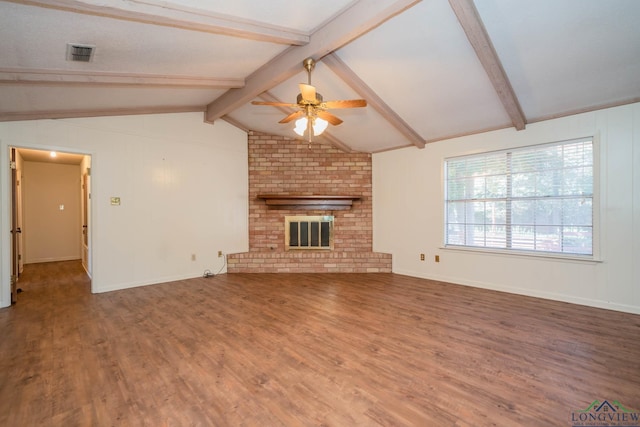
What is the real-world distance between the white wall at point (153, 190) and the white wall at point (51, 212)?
Result: 3835 millimetres

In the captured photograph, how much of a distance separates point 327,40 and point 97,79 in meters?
2.35

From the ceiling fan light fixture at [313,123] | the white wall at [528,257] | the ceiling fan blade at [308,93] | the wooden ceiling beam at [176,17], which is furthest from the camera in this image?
the white wall at [528,257]

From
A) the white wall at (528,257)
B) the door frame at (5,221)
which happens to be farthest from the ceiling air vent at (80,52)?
the white wall at (528,257)

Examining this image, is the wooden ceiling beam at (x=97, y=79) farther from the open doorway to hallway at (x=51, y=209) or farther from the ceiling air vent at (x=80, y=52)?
the open doorway to hallway at (x=51, y=209)

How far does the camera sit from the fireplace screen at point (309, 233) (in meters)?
5.64

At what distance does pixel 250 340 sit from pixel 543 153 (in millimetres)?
4188

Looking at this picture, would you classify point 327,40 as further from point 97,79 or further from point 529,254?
point 529,254

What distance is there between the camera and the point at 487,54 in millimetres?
2764

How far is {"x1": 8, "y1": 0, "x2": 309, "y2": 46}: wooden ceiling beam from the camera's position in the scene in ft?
6.44

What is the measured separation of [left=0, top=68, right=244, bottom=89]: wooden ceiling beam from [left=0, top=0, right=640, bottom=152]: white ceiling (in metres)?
0.01

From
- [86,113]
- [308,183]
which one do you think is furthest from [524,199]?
[86,113]

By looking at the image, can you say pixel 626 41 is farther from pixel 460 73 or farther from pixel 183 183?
pixel 183 183

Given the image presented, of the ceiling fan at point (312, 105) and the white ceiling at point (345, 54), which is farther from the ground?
the white ceiling at point (345, 54)

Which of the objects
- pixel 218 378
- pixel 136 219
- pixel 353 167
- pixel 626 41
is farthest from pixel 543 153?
pixel 136 219
